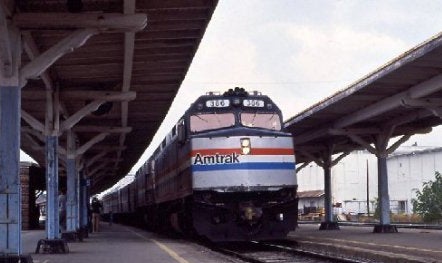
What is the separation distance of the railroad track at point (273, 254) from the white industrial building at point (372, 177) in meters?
40.7

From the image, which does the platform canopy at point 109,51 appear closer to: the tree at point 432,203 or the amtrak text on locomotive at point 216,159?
the amtrak text on locomotive at point 216,159

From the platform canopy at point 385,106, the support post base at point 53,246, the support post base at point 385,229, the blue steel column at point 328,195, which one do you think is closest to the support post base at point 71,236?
the support post base at point 53,246

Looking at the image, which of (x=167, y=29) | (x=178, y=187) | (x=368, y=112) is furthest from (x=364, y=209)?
(x=167, y=29)

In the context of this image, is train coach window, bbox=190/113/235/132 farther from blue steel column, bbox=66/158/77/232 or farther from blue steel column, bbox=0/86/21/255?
blue steel column, bbox=0/86/21/255

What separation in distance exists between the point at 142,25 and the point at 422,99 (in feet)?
39.2

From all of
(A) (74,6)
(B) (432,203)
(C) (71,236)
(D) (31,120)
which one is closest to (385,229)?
(C) (71,236)

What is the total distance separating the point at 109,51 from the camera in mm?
14781

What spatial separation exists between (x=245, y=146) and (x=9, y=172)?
737cm

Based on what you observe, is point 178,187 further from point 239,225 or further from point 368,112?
point 368,112

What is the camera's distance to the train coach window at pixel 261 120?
Result: 1777cm

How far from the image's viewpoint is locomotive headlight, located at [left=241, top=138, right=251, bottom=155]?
16.7 meters

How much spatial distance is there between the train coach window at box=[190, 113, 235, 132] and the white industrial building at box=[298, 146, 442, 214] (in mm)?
43103

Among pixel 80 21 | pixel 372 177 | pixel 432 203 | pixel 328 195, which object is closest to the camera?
pixel 80 21

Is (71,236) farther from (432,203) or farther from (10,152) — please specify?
(432,203)
